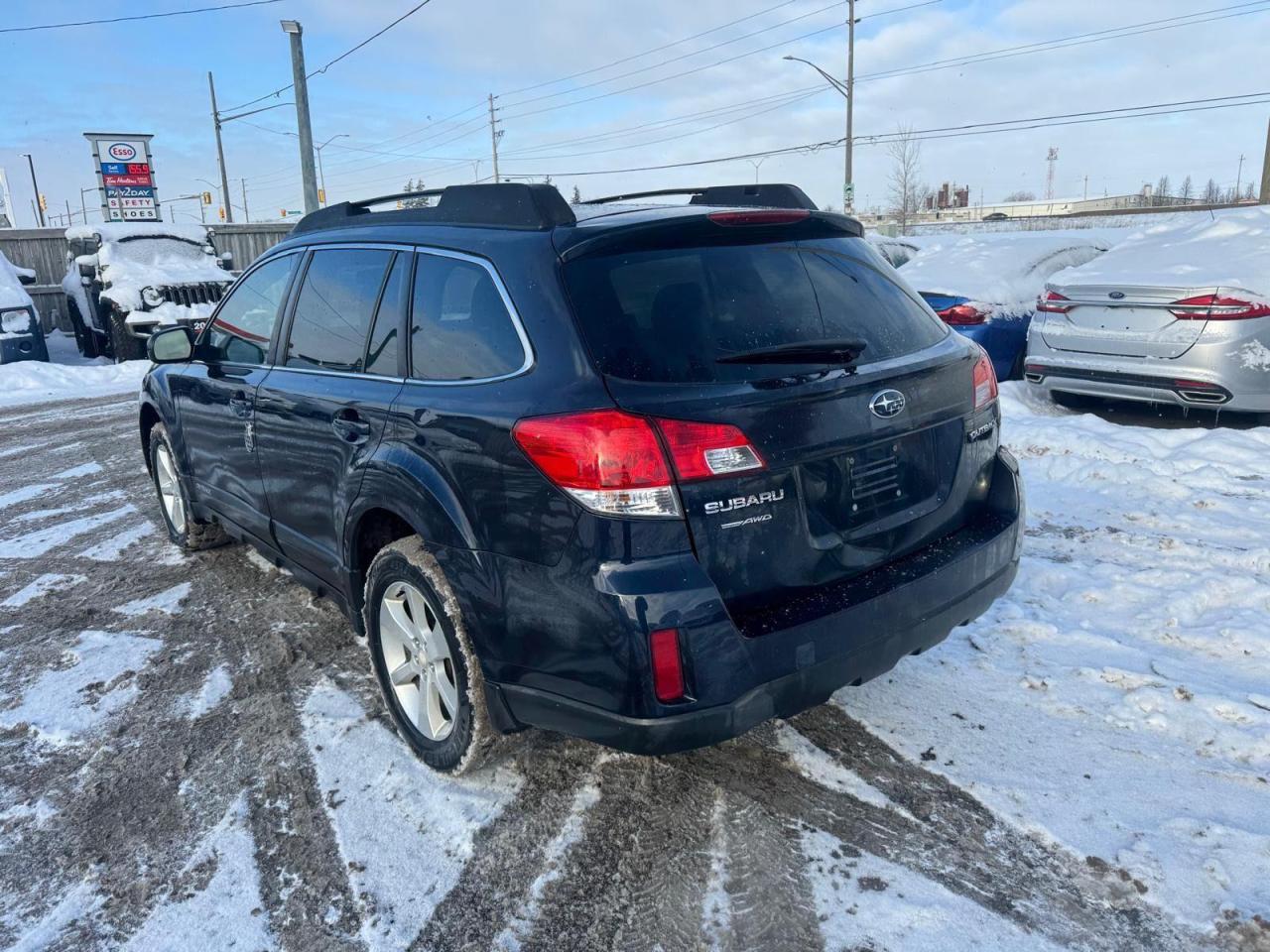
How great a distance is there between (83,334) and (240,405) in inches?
575

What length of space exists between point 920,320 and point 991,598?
1.00 meters

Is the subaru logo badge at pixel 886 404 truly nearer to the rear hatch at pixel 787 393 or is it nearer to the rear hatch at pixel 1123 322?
the rear hatch at pixel 787 393

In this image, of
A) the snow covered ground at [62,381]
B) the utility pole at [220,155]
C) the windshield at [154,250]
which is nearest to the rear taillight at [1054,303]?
the snow covered ground at [62,381]

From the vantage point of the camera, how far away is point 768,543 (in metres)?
2.49

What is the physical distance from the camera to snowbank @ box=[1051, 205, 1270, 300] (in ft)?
22.0

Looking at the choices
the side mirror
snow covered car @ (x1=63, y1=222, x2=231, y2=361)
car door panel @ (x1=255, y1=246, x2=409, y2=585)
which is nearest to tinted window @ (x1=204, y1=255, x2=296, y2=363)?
the side mirror

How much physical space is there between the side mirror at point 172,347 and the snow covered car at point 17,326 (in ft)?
37.4

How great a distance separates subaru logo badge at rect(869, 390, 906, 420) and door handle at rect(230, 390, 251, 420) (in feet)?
9.04

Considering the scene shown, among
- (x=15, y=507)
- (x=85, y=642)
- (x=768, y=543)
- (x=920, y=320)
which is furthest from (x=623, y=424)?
(x=15, y=507)

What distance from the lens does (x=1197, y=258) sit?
7.19 meters

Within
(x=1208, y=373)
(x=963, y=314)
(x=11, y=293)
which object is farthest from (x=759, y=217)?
(x=11, y=293)

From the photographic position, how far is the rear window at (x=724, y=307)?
2512 millimetres

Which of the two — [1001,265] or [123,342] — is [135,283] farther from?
[1001,265]

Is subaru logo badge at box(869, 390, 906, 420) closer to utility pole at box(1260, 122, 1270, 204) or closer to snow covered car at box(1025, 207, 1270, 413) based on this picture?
snow covered car at box(1025, 207, 1270, 413)
